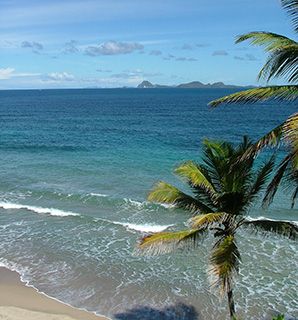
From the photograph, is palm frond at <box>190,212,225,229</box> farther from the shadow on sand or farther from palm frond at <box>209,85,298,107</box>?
the shadow on sand

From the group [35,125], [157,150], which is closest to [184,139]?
[157,150]

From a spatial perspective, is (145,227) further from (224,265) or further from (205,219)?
(205,219)

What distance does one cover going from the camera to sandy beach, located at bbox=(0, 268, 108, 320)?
1642 cm

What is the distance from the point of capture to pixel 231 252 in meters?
11.5

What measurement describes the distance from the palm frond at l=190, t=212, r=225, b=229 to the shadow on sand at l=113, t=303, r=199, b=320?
633 centimetres

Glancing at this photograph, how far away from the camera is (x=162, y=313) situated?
17.1 m

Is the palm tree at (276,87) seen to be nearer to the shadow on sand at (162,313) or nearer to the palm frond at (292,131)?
the palm frond at (292,131)

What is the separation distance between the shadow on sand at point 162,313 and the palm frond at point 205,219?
6335mm

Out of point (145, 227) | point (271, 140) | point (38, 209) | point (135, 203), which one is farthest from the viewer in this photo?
point (135, 203)

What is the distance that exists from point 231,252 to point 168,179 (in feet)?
80.5

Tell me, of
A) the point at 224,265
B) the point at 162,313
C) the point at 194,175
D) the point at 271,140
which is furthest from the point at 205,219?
the point at 162,313

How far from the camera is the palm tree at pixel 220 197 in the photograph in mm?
11914

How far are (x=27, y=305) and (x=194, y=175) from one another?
921 cm

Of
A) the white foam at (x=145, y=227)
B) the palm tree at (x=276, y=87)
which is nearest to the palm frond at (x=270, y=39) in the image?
the palm tree at (x=276, y=87)
